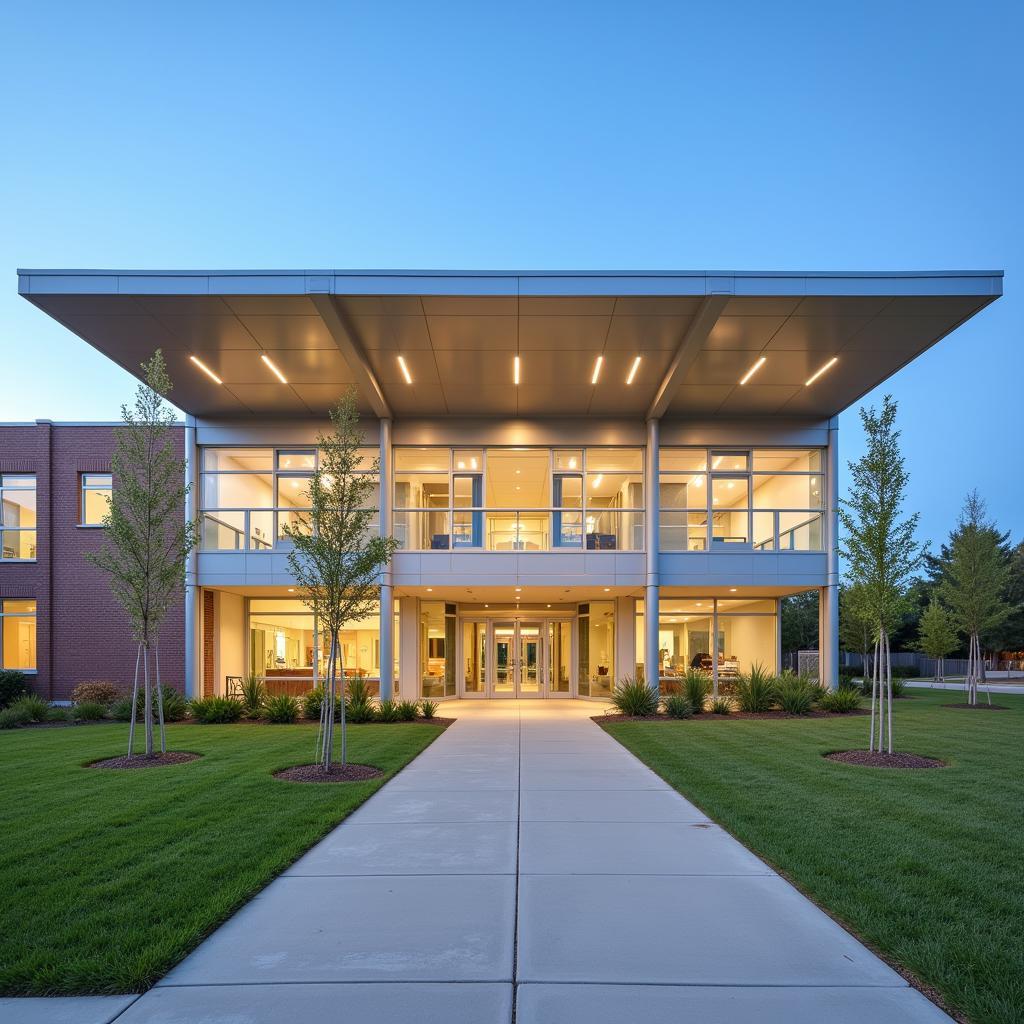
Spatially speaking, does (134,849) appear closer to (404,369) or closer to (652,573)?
(404,369)

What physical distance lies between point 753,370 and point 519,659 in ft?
39.1

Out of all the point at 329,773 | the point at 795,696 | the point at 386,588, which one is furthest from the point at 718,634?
the point at 329,773

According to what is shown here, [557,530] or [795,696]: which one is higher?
[557,530]

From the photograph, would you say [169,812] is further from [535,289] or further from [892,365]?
[892,365]

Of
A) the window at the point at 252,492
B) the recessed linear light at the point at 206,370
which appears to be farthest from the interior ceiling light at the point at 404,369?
the recessed linear light at the point at 206,370

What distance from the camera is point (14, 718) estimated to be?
1725 centimetres

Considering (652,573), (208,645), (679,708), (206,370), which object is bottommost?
(679,708)

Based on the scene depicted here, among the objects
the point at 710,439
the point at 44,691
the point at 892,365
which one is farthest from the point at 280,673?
the point at 892,365

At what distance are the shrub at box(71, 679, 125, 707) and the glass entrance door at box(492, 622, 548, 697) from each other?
1077 centimetres

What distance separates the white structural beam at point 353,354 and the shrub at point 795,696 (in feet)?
39.1

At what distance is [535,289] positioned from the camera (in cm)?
1480

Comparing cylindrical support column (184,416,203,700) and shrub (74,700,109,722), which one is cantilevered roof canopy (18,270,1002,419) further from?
shrub (74,700,109,722)

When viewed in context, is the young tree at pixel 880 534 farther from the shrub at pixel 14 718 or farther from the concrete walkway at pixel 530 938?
the shrub at pixel 14 718

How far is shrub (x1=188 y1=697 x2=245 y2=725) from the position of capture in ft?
57.5
